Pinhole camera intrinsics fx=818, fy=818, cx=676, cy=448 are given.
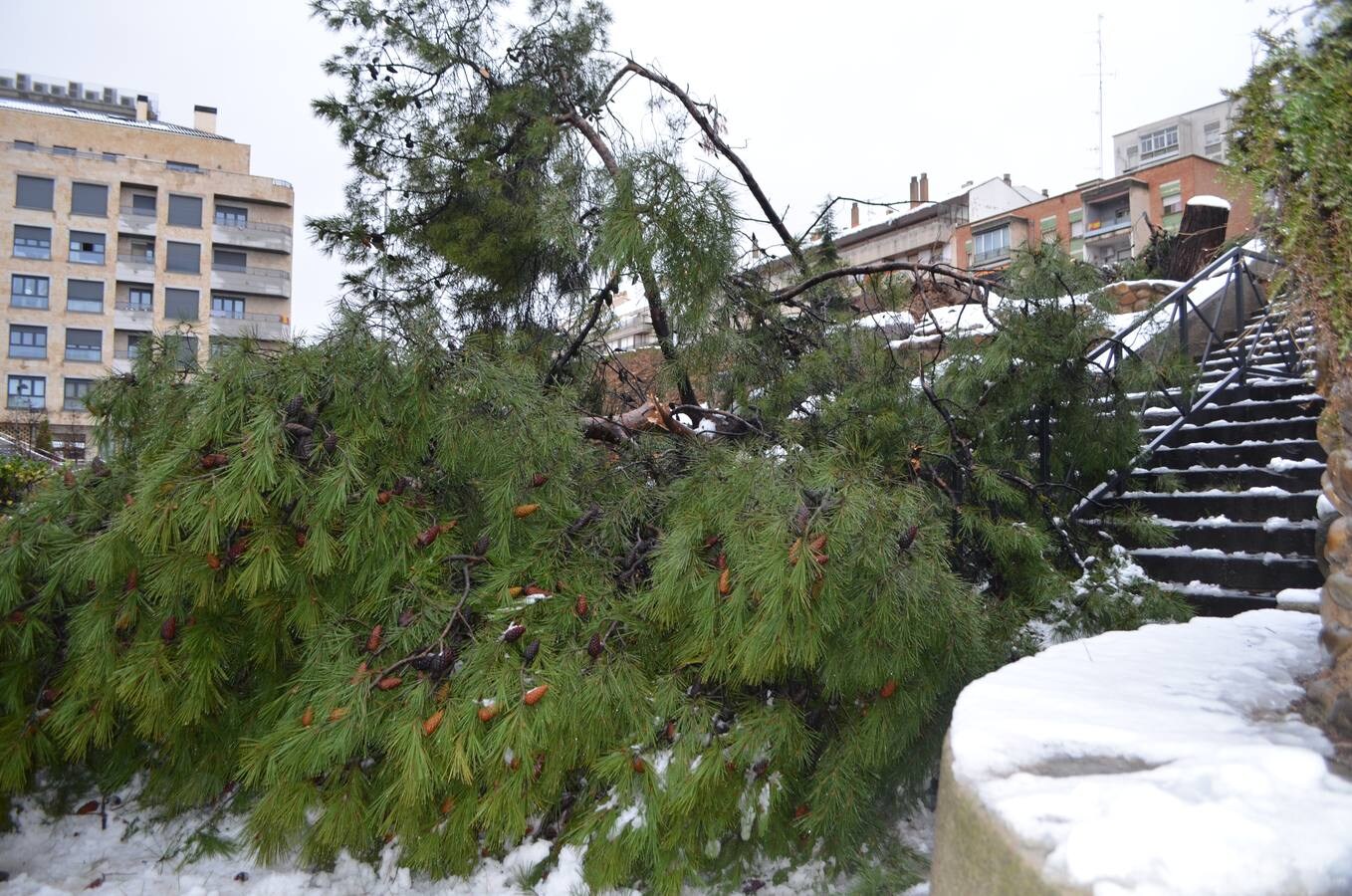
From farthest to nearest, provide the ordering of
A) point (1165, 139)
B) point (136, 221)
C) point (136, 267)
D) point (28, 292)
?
1. point (1165, 139)
2. point (136, 221)
3. point (136, 267)
4. point (28, 292)

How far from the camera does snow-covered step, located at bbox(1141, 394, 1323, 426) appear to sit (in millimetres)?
4500

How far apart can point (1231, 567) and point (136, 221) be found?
130 ft

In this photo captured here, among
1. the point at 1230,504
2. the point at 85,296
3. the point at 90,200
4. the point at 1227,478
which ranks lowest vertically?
the point at 1230,504

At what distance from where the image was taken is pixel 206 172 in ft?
113

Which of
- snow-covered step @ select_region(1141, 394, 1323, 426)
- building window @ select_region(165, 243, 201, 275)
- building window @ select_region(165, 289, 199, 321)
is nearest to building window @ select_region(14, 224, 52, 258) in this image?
building window @ select_region(165, 243, 201, 275)

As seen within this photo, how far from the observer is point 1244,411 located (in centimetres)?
488

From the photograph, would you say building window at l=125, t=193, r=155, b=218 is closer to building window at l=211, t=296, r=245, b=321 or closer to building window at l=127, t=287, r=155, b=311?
building window at l=127, t=287, r=155, b=311

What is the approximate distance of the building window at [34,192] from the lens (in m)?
31.7

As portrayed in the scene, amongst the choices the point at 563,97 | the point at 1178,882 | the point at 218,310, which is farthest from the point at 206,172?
the point at 1178,882

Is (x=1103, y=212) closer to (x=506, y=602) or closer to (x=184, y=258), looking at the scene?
(x=506, y=602)

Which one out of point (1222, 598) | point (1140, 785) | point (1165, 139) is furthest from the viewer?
point (1165, 139)

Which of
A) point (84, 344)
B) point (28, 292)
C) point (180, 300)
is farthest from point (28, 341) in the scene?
point (180, 300)

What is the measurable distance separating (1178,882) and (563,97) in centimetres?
473

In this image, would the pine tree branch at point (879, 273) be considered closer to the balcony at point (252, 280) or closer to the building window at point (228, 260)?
the balcony at point (252, 280)
